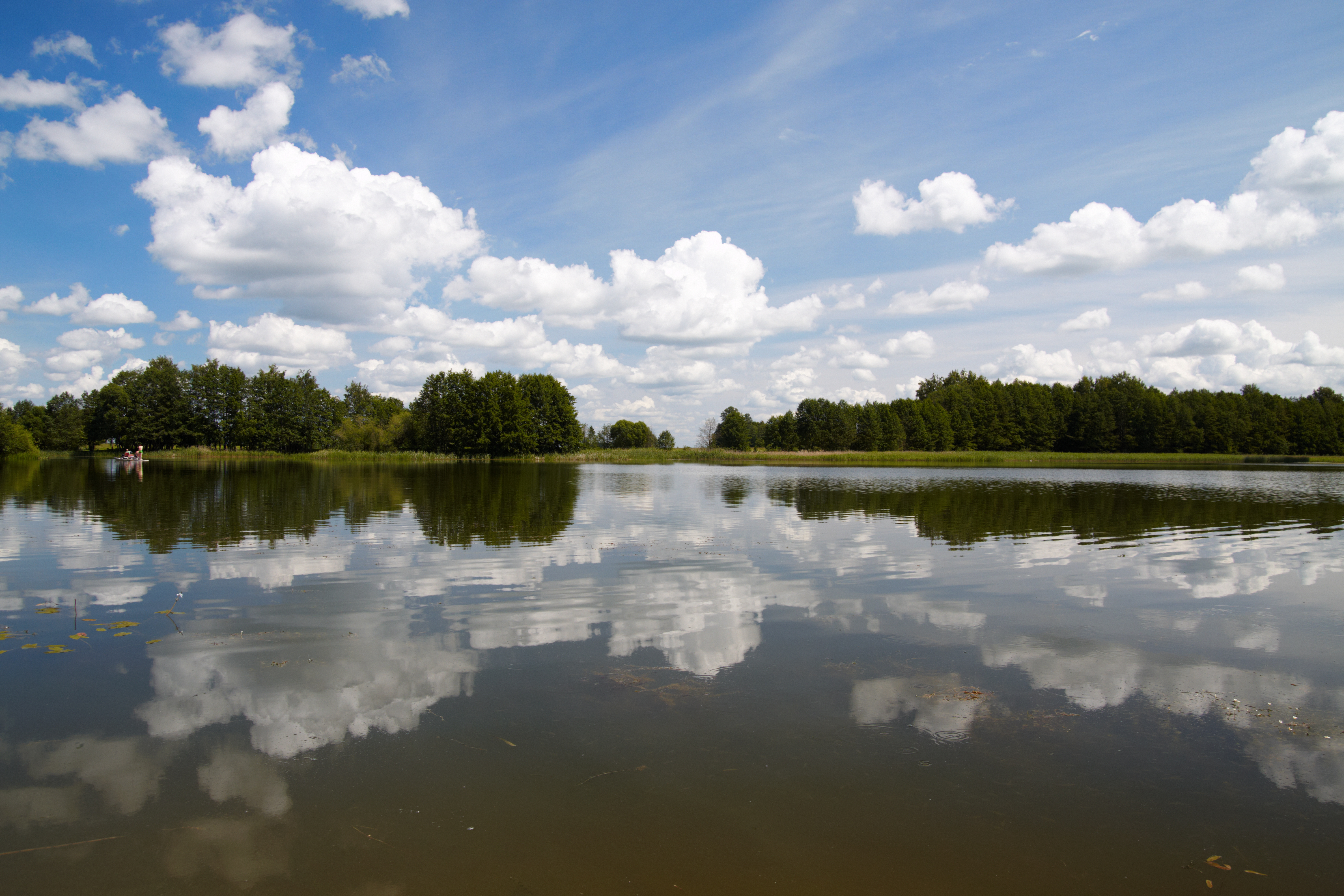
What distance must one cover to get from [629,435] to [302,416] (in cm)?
9859

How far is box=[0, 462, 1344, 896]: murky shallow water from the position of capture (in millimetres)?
4262

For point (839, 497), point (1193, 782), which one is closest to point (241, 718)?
point (1193, 782)

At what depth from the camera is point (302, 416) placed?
9038 centimetres

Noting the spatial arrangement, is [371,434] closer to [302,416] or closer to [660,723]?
[302,416]

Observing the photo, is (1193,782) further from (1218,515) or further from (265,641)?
(1218,515)

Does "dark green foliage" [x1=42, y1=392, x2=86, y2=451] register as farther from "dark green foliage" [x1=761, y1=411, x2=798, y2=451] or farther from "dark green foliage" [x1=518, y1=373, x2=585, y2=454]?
"dark green foliage" [x1=761, y1=411, x2=798, y2=451]

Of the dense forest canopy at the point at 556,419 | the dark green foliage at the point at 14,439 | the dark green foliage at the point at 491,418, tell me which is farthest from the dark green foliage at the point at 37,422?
the dark green foliage at the point at 491,418

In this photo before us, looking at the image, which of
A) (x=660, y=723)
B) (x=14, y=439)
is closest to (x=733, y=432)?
(x=14, y=439)

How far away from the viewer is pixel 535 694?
22.3 ft

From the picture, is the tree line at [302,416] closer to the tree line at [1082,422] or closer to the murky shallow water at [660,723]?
the tree line at [1082,422]

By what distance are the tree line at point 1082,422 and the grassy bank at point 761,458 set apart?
737 centimetres

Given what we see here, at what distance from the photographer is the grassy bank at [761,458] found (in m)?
80.2

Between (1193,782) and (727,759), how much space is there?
371cm

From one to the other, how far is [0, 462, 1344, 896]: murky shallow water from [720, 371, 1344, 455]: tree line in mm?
102928
